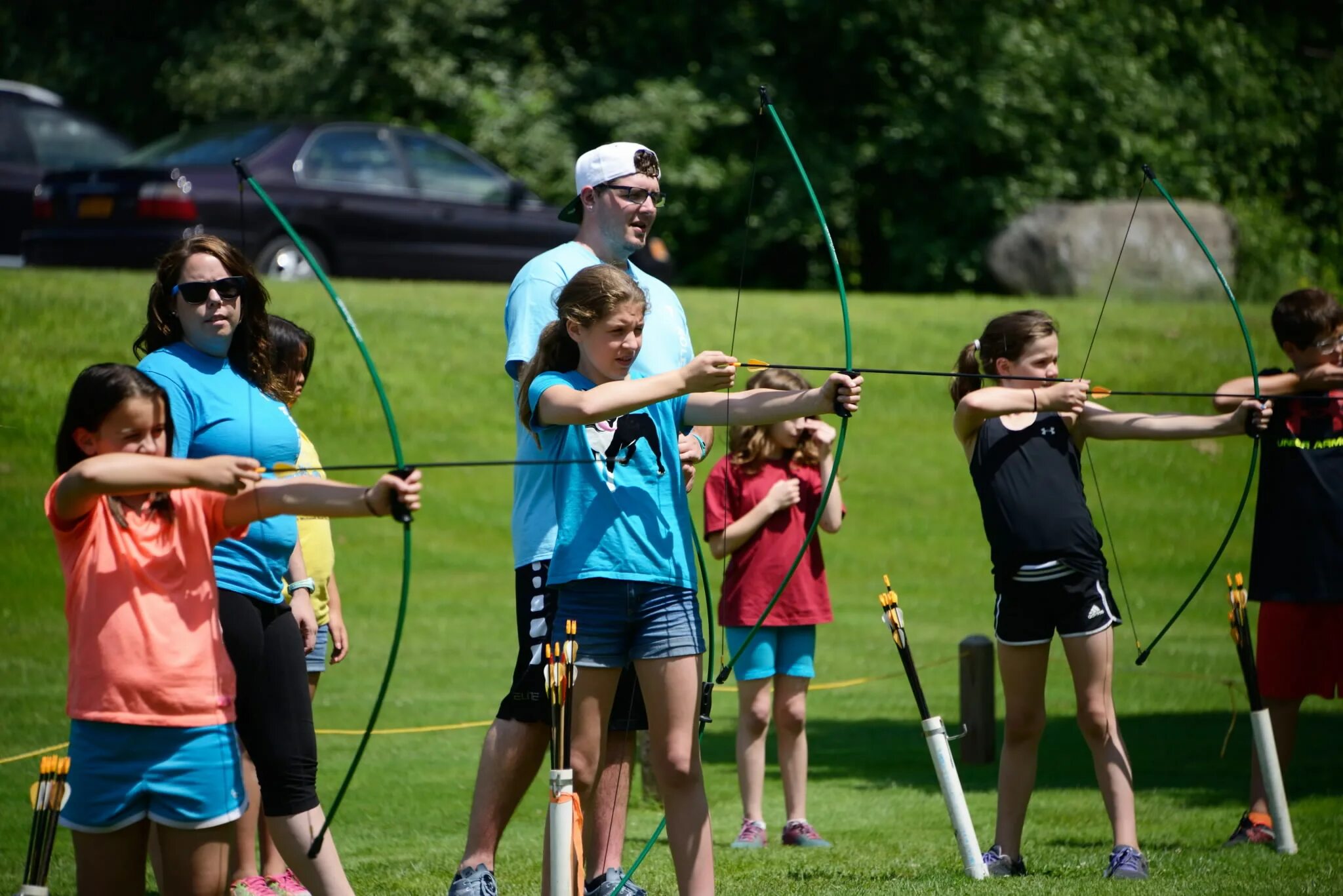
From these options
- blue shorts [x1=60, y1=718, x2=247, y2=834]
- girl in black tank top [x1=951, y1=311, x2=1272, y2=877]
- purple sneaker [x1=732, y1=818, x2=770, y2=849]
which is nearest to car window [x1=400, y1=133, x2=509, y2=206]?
purple sneaker [x1=732, y1=818, x2=770, y2=849]

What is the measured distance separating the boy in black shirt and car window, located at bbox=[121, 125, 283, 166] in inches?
383

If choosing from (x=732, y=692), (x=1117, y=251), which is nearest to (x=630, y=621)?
(x=732, y=692)

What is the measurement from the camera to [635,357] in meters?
3.93

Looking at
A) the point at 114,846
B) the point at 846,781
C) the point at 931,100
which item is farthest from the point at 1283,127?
the point at 114,846

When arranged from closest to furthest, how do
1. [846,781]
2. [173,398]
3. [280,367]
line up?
[173,398], [280,367], [846,781]

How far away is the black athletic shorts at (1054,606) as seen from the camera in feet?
15.2

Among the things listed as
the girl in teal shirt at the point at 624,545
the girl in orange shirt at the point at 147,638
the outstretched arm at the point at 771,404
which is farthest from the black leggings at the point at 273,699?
the outstretched arm at the point at 771,404

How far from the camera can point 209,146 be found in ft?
44.7

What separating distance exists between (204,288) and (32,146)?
13378 mm

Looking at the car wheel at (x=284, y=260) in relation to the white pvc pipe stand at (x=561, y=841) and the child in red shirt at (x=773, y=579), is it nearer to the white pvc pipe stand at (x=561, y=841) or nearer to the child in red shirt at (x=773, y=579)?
the child in red shirt at (x=773, y=579)

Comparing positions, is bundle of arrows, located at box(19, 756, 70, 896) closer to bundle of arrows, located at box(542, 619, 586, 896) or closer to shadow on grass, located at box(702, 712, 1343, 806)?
bundle of arrows, located at box(542, 619, 586, 896)

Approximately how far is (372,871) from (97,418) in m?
2.17

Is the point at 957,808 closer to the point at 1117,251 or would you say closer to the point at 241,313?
the point at 241,313

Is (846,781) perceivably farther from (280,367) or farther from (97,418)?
(97,418)
